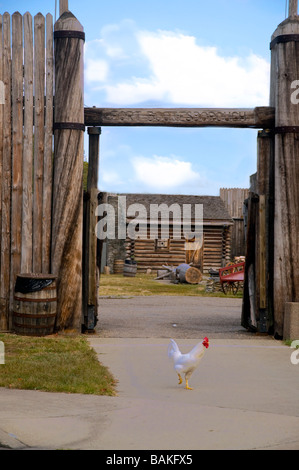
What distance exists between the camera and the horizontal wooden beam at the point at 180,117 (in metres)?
10.7

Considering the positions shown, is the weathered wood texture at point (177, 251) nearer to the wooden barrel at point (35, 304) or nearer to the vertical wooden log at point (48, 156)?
the vertical wooden log at point (48, 156)

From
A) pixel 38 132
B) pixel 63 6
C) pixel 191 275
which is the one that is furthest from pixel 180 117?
pixel 191 275

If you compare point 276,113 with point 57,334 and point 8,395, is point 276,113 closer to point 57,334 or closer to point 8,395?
point 57,334

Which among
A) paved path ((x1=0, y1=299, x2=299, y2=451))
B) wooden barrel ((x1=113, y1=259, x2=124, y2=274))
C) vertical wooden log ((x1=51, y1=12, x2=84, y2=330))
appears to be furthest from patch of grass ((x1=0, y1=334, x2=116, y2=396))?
wooden barrel ((x1=113, y1=259, x2=124, y2=274))

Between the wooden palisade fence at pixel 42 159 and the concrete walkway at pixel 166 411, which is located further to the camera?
the wooden palisade fence at pixel 42 159

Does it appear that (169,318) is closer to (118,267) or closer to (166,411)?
(166,411)

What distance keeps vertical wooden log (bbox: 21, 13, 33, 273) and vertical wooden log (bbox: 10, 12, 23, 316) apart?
68 mm

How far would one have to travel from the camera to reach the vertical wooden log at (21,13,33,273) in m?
10.4

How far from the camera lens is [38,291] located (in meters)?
9.85

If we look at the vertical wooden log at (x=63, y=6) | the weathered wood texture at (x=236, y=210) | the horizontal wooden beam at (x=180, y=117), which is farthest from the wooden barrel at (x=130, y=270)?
the vertical wooden log at (x=63, y=6)

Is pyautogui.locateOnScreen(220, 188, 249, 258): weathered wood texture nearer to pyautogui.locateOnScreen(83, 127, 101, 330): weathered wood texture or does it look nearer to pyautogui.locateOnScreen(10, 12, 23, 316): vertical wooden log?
pyautogui.locateOnScreen(83, 127, 101, 330): weathered wood texture

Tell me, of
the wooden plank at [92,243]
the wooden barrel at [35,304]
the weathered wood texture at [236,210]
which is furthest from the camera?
the weathered wood texture at [236,210]

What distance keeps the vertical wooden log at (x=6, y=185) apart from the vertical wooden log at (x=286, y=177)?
13.2ft
